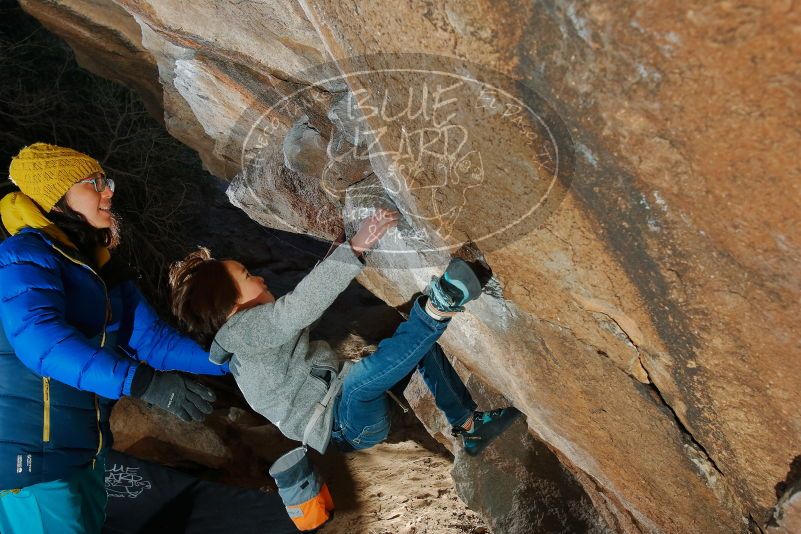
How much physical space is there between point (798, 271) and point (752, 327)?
232 millimetres

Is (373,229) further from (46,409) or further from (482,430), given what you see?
(46,409)

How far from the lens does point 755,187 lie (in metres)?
1.14

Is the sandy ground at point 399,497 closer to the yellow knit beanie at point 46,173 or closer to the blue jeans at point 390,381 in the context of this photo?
the blue jeans at point 390,381

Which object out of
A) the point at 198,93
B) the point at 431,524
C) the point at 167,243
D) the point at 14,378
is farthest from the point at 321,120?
the point at 167,243

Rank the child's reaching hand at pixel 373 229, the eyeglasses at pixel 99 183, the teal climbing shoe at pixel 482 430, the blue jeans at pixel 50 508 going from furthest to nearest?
the teal climbing shoe at pixel 482 430, the eyeglasses at pixel 99 183, the blue jeans at pixel 50 508, the child's reaching hand at pixel 373 229

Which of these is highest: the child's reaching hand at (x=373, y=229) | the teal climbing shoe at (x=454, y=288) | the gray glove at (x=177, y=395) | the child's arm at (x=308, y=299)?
the teal climbing shoe at (x=454, y=288)

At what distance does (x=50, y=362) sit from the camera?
204cm

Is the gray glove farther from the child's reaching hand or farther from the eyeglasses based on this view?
the child's reaching hand

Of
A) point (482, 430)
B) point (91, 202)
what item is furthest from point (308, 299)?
point (482, 430)

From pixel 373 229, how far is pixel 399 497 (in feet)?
5.95

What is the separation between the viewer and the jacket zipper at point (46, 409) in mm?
2189

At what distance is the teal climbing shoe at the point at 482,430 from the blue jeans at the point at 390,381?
0.09 metres

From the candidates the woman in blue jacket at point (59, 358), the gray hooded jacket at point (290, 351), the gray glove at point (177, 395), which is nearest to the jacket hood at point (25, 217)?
the woman in blue jacket at point (59, 358)

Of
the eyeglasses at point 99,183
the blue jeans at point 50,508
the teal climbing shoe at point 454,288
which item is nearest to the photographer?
the teal climbing shoe at point 454,288
